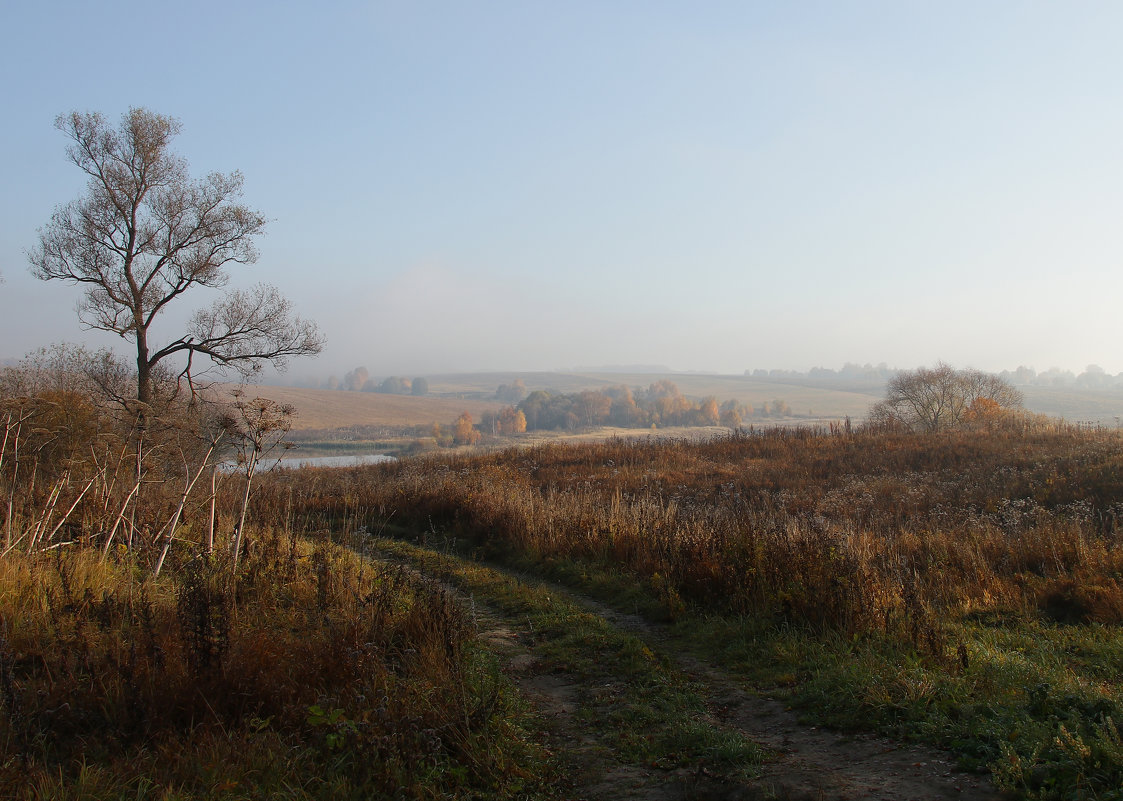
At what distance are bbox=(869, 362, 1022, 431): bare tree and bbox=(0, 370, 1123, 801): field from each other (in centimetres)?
3752

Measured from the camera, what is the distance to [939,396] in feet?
151

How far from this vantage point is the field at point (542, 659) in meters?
3.99

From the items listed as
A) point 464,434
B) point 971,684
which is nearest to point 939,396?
point 971,684

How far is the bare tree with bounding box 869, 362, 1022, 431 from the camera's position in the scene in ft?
148

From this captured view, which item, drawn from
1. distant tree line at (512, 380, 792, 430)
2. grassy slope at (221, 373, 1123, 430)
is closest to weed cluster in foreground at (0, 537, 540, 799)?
grassy slope at (221, 373, 1123, 430)

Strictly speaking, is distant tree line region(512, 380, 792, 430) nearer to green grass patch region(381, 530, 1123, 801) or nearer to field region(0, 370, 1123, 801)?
field region(0, 370, 1123, 801)

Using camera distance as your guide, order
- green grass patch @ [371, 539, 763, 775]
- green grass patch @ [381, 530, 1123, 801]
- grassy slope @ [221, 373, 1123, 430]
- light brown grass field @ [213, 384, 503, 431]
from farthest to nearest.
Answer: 1. light brown grass field @ [213, 384, 503, 431]
2. grassy slope @ [221, 373, 1123, 430]
3. green grass patch @ [371, 539, 763, 775]
4. green grass patch @ [381, 530, 1123, 801]

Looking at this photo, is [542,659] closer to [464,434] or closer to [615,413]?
[464,434]

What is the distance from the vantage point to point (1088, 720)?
13.8ft

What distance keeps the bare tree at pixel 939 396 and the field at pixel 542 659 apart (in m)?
37.5

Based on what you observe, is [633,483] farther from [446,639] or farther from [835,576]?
[446,639]

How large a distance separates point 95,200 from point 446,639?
661 inches

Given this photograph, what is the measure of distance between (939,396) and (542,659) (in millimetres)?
47208

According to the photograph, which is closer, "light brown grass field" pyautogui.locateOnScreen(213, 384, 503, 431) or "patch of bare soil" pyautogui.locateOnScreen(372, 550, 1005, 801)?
"patch of bare soil" pyautogui.locateOnScreen(372, 550, 1005, 801)
